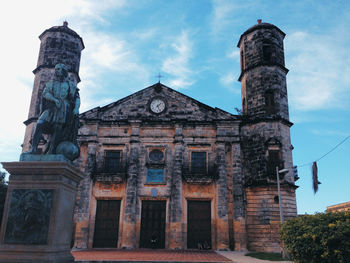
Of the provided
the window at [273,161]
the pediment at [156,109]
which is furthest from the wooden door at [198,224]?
the pediment at [156,109]

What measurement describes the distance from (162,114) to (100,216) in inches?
311

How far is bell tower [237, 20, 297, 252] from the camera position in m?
18.7

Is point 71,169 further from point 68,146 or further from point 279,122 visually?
point 279,122

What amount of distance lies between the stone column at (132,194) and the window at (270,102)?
8.80 meters

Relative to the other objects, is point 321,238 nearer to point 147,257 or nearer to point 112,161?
point 147,257

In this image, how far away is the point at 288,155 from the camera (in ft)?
65.7

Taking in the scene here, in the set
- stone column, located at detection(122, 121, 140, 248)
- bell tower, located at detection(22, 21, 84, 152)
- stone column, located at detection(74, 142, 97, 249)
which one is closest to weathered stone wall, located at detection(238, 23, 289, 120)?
stone column, located at detection(122, 121, 140, 248)

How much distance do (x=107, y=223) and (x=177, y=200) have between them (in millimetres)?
4664

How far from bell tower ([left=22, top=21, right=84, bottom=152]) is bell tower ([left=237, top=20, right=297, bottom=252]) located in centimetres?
1265

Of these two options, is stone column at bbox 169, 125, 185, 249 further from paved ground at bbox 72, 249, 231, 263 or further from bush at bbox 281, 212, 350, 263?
bush at bbox 281, 212, 350, 263

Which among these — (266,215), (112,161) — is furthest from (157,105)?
(266,215)

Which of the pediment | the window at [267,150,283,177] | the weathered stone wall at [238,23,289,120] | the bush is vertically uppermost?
the weathered stone wall at [238,23,289,120]

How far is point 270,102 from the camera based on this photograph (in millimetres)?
21453

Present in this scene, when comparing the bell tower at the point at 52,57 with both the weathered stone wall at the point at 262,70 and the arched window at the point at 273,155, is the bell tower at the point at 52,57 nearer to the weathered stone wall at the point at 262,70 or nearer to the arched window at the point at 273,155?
the weathered stone wall at the point at 262,70
